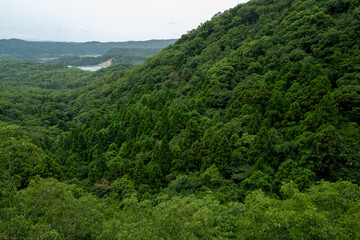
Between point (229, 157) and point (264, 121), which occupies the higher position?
point (264, 121)

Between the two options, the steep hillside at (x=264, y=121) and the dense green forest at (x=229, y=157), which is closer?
the dense green forest at (x=229, y=157)

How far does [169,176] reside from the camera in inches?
947

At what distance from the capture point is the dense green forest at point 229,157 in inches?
343

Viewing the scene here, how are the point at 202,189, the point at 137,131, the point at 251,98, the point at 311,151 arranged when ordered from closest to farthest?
the point at 311,151 < the point at 202,189 < the point at 251,98 < the point at 137,131

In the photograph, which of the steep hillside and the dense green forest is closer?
the dense green forest

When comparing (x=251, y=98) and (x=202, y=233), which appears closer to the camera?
(x=202, y=233)

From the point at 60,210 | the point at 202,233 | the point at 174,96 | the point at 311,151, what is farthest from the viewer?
the point at 174,96

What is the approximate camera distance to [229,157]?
21500 millimetres

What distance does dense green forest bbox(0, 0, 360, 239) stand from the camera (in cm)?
872

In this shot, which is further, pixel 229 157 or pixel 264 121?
pixel 264 121

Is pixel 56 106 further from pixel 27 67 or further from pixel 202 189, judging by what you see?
pixel 27 67

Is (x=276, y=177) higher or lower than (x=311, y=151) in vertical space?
lower

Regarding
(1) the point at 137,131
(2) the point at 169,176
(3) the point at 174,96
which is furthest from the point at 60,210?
(3) the point at 174,96

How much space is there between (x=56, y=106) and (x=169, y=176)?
8118 centimetres
